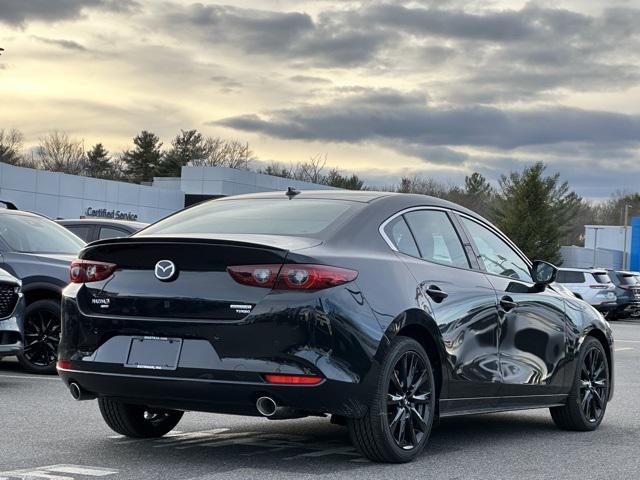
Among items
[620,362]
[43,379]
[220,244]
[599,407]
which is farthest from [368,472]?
[620,362]

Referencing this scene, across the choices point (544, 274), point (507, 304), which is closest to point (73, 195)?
point (544, 274)

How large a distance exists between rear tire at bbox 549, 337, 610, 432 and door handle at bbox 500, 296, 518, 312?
3.83 feet

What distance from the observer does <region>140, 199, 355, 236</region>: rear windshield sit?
6.69 meters

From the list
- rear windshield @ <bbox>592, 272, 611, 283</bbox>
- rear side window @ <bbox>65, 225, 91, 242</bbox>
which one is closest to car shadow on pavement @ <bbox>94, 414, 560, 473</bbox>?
rear side window @ <bbox>65, 225, 91, 242</bbox>

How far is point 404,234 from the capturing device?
7.06 m

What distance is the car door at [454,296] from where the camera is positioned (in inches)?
273

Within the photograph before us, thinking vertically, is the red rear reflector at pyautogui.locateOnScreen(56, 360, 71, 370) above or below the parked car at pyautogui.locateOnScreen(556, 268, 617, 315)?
above

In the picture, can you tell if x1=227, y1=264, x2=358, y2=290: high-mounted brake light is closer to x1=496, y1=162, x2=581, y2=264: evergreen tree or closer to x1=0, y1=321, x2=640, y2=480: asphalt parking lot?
x1=0, y1=321, x2=640, y2=480: asphalt parking lot

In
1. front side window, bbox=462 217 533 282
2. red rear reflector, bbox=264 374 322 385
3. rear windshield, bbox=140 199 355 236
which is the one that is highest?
rear windshield, bbox=140 199 355 236

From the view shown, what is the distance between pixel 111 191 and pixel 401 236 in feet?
191

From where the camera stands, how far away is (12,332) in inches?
420

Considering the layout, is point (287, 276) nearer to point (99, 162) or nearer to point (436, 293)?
point (436, 293)

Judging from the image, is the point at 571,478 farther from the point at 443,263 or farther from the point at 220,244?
the point at 220,244

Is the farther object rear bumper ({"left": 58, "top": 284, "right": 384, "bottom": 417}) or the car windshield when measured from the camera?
the car windshield
